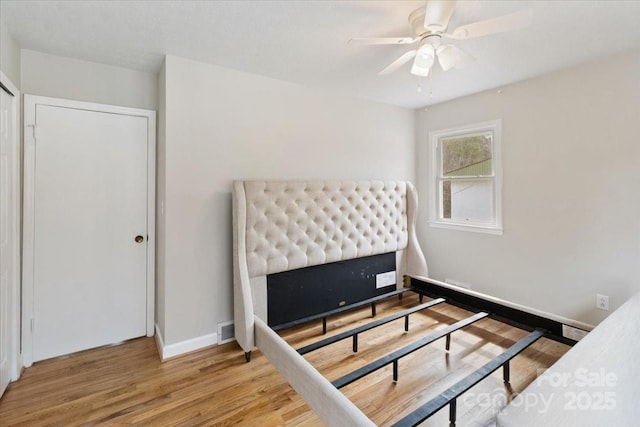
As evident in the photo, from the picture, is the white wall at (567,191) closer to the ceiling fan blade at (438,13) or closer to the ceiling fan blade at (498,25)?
the ceiling fan blade at (498,25)

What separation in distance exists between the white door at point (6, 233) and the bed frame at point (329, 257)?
4.89 ft

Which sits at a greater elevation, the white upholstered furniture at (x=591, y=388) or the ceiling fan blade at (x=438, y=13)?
the ceiling fan blade at (x=438, y=13)

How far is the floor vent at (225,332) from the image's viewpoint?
2.75m

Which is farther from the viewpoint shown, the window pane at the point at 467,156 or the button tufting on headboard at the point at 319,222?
the window pane at the point at 467,156

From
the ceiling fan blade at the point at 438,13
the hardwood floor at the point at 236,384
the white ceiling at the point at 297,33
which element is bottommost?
the hardwood floor at the point at 236,384

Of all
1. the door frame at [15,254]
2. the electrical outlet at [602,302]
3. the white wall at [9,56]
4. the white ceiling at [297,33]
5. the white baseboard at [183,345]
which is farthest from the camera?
the electrical outlet at [602,302]

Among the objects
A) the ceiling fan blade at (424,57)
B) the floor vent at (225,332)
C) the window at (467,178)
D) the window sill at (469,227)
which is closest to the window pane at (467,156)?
the window at (467,178)

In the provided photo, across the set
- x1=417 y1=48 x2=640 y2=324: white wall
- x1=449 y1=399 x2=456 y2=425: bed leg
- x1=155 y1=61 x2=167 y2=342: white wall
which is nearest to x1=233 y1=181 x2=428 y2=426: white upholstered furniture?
x1=155 y1=61 x2=167 y2=342: white wall

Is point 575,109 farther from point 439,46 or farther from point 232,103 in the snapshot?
point 232,103

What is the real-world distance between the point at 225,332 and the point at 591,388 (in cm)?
250

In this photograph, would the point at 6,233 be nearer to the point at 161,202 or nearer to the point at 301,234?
the point at 161,202

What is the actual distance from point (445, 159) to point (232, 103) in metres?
2.72

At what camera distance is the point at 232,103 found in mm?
2783

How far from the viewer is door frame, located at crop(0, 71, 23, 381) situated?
219cm
